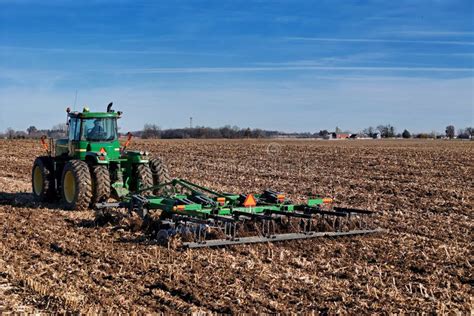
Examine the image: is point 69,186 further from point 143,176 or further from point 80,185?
point 143,176

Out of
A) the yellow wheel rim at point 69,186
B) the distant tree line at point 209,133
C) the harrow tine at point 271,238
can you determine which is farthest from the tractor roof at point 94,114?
the distant tree line at point 209,133

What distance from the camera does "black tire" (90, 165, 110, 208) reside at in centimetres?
1156

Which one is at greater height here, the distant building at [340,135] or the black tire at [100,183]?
the distant building at [340,135]

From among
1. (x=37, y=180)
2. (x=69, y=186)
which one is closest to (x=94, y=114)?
(x=69, y=186)

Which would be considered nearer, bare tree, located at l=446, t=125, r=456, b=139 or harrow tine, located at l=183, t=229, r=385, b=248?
harrow tine, located at l=183, t=229, r=385, b=248

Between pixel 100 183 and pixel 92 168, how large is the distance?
2.01 feet

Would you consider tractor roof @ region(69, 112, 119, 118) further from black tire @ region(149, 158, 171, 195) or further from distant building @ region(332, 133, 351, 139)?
distant building @ region(332, 133, 351, 139)

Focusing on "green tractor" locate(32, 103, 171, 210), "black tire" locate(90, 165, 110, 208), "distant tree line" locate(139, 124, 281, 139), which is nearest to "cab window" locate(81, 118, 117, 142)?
"green tractor" locate(32, 103, 171, 210)

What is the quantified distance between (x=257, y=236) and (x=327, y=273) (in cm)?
170

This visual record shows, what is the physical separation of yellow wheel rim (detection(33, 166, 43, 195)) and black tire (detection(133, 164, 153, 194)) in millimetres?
2594

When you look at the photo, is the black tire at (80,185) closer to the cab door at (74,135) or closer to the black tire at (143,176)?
the cab door at (74,135)

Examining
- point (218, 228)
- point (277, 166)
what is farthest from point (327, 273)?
point (277, 166)

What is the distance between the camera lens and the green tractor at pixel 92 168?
11609mm

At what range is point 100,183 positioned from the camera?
455 inches
